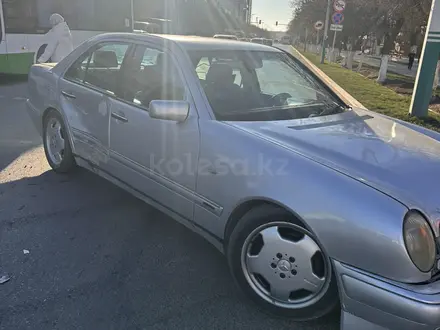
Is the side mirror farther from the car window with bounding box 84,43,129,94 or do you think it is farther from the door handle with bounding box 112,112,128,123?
the car window with bounding box 84,43,129,94

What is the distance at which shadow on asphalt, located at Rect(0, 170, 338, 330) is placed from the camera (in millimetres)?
→ 2473

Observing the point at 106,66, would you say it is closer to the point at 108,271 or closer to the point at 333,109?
the point at 108,271

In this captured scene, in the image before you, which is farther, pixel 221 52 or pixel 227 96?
pixel 221 52

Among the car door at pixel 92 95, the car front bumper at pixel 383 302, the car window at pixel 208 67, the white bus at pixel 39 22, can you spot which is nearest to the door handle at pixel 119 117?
the car door at pixel 92 95

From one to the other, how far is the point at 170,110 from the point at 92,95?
128 centimetres

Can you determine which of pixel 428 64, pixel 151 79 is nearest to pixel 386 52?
pixel 428 64

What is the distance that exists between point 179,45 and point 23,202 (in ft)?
6.78

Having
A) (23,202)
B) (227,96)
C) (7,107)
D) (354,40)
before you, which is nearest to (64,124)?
(23,202)

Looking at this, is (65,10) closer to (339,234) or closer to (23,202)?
(23,202)

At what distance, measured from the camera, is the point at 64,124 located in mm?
4176

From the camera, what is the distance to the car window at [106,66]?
12.1ft

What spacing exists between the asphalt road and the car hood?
35.8 inches

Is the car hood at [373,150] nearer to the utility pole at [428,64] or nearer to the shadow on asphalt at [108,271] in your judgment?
the shadow on asphalt at [108,271]

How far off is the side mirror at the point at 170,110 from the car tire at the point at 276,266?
807 mm
